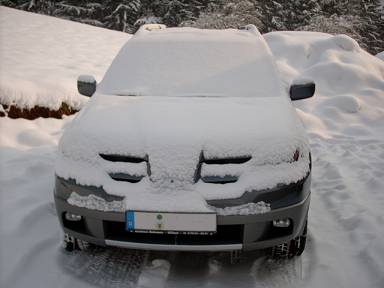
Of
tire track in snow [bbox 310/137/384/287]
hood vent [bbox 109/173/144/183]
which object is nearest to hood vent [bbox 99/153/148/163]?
hood vent [bbox 109/173/144/183]

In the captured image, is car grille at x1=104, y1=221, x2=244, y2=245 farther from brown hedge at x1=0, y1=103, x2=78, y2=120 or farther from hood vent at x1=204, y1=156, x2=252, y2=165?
brown hedge at x1=0, y1=103, x2=78, y2=120

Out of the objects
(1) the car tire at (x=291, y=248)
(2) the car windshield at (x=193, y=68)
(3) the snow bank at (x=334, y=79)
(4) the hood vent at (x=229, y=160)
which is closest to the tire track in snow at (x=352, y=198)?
(1) the car tire at (x=291, y=248)

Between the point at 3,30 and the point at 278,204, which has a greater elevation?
the point at 278,204

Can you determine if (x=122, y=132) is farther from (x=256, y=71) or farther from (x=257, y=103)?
(x=256, y=71)

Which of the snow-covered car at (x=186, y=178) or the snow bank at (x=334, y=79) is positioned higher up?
the snow-covered car at (x=186, y=178)

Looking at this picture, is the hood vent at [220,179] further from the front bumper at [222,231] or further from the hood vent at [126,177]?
the hood vent at [126,177]

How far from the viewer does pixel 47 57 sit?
7805mm

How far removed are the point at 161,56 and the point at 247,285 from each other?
2104mm

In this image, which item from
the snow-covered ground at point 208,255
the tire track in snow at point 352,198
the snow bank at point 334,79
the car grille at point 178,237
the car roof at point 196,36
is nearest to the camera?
the car grille at point 178,237

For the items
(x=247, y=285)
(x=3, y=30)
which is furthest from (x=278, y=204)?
(x=3, y=30)

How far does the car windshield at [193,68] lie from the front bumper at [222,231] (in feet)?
3.53

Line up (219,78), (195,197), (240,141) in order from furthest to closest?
(219,78), (240,141), (195,197)

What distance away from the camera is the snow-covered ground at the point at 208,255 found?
100 inches

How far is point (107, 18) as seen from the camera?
85.1 ft
